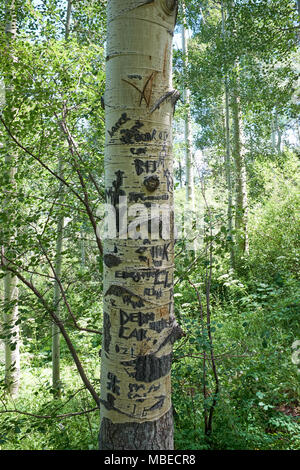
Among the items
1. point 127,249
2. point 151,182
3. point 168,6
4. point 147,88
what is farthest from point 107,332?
point 168,6

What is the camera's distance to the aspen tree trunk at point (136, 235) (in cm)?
108

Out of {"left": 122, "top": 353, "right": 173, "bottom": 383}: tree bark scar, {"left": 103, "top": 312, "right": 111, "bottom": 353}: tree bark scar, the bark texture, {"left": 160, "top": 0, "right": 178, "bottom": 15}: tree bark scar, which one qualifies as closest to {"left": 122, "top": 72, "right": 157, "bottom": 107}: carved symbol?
{"left": 160, "top": 0, "right": 178, "bottom": 15}: tree bark scar

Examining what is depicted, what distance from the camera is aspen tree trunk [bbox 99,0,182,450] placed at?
1.08 meters

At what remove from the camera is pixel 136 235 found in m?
1.09

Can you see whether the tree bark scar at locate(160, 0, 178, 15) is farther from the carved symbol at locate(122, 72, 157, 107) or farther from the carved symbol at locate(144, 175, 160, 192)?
the carved symbol at locate(144, 175, 160, 192)

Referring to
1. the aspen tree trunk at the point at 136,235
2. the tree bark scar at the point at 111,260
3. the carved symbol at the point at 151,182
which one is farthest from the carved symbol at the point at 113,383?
the carved symbol at the point at 151,182

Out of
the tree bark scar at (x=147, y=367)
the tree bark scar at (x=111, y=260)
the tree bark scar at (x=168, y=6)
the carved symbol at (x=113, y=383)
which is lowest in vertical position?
the carved symbol at (x=113, y=383)

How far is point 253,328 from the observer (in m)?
3.88

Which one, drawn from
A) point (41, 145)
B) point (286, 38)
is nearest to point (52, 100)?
point (41, 145)

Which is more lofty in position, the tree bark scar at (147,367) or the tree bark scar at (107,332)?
the tree bark scar at (107,332)

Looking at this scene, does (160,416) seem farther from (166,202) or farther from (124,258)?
(166,202)

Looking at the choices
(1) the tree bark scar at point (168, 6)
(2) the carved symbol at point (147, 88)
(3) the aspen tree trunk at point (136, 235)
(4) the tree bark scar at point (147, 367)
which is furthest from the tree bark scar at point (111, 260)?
(1) the tree bark scar at point (168, 6)

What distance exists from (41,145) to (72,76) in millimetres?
645

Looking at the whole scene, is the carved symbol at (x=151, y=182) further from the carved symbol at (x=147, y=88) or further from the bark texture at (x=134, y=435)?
the bark texture at (x=134, y=435)
